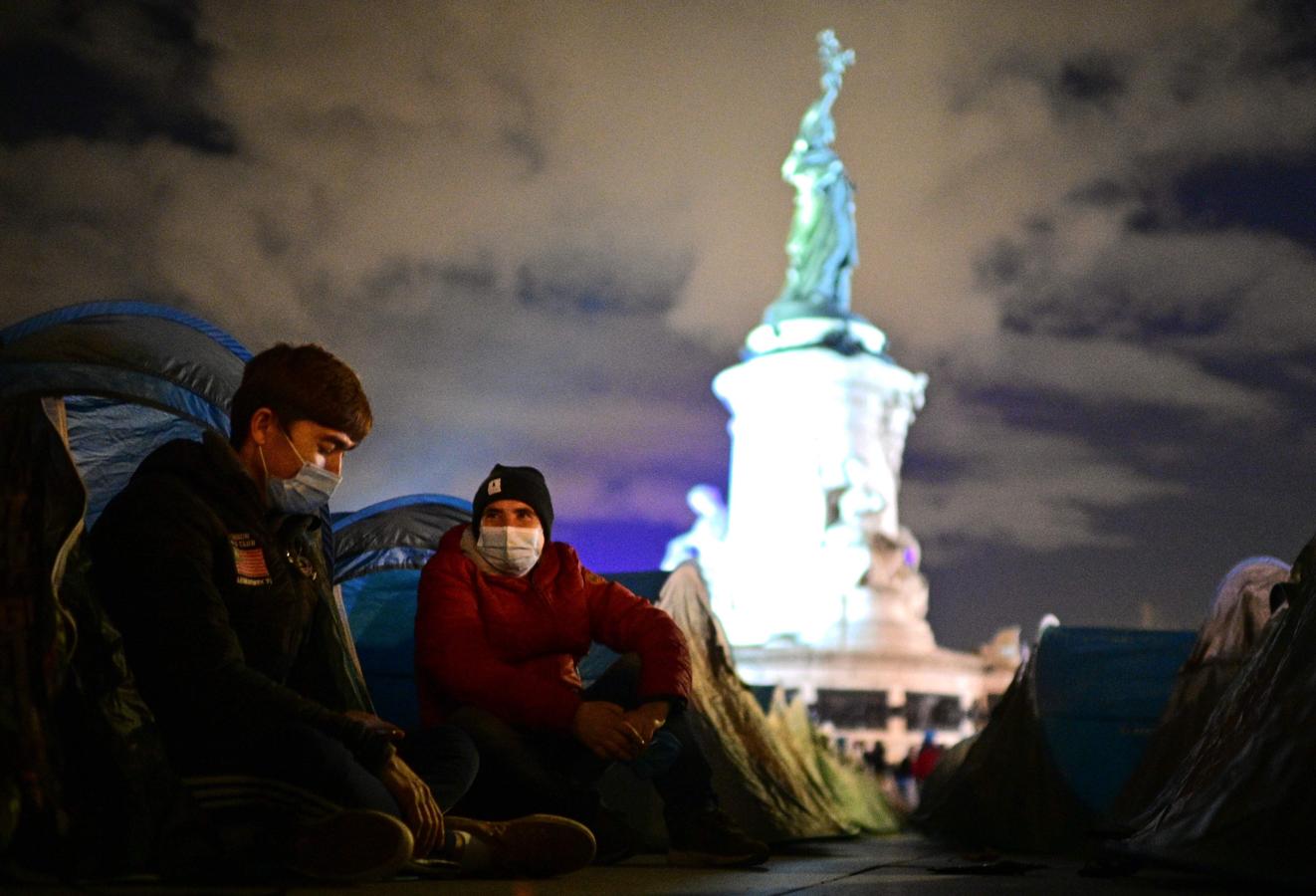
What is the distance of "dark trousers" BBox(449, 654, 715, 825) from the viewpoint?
395 cm

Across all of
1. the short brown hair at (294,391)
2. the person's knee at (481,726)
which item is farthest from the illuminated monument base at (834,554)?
the short brown hair at (294,391)

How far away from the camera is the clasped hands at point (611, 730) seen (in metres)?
4.04

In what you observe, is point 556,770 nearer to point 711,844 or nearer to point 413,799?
point 711,844

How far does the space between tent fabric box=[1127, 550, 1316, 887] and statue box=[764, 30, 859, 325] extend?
2417 cm

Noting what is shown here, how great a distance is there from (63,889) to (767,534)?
79.9 feet

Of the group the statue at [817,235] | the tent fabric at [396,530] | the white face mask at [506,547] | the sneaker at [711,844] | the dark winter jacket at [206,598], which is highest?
the statue at [817,235]

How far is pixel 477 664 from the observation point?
410cm

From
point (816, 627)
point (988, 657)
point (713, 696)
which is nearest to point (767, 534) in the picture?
point (816, 627)

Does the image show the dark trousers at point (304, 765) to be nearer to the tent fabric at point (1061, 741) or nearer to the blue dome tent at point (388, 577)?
the blue dome tent at point (388, 577)

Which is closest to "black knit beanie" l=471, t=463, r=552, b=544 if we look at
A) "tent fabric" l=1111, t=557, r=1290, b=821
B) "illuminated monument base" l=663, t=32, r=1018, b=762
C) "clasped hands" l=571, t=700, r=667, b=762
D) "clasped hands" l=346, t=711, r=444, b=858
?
"clasped hands" l=571, t=700, r=667, b=762

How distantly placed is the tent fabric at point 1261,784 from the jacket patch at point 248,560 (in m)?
2.21

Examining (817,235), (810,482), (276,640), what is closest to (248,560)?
(276,640)

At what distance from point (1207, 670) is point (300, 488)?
454cm

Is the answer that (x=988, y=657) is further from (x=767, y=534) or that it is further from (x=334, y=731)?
(x=334, y=731)
